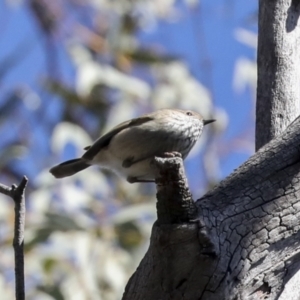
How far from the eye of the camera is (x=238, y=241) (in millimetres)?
1471

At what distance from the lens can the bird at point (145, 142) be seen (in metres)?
2.24

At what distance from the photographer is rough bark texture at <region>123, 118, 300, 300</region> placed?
55.2 inches

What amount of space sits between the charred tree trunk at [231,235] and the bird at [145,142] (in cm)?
64

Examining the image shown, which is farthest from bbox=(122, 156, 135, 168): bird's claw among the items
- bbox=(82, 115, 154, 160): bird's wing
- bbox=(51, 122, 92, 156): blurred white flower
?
bbox=(51, 122, 92, 156): blurred white flower

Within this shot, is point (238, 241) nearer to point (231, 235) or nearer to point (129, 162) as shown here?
point (231, 235)

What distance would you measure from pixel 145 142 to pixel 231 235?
2.68 feet

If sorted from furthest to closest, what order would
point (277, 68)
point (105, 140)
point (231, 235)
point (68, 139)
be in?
point (68, 139)
point (105, 140)
point (277, 68)
point (231, 235)

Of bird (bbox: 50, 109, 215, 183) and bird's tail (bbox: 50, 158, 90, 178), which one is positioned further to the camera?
bird's tail (bbox: 50, 158, 90, 178)

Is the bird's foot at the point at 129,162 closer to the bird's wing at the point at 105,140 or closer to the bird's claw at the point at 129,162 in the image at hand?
the bird's claw at the point at 129,162

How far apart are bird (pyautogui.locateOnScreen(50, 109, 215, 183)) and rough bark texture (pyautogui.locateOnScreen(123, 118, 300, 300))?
2.10 feet

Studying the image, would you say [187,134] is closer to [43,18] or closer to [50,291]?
[50,291]

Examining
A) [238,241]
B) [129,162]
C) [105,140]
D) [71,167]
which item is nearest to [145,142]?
[129,162]

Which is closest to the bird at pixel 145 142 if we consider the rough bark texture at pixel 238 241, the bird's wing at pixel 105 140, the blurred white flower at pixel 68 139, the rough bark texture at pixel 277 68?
the bird's wing at pixel 105 140

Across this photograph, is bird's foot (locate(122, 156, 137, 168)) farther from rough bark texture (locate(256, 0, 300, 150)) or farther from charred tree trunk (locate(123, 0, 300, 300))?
charred tree trunk (locate(123, 0, 300, 300))
